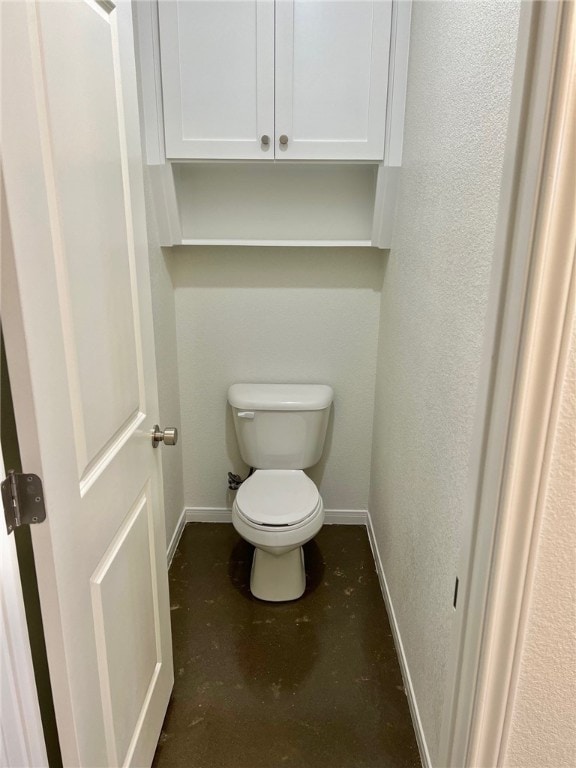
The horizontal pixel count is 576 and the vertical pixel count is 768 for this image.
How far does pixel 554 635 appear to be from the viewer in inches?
27.8

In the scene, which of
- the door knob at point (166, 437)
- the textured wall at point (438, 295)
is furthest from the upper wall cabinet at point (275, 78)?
the door knob at point (166, 437)

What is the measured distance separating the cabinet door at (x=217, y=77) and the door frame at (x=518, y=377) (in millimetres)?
1461

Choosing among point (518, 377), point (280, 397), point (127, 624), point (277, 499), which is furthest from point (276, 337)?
point (518, 377)

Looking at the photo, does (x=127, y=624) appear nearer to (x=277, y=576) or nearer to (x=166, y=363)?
(x=277, y=576)

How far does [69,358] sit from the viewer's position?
0.84 meters

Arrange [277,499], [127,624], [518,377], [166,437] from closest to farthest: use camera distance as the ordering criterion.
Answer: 1. [518,377]
2. [127,624]
3. [166,437]
4. [277,499]

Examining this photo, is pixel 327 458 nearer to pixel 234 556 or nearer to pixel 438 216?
pixel 234 556

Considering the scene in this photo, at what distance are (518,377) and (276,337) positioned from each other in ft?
5.87

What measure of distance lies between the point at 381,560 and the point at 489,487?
1.61 metres

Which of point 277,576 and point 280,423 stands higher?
point 280,423

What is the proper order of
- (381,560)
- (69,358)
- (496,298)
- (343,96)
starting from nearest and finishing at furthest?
(496,298)
(69,358)
(343,96)
(381,560)

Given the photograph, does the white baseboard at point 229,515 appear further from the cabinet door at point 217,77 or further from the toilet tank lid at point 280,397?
the cabinet door at point 217,77

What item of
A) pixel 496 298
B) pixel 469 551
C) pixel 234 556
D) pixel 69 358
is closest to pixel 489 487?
pixel 469 551

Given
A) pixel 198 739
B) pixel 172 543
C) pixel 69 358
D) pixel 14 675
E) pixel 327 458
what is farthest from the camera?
pixel 327 458
